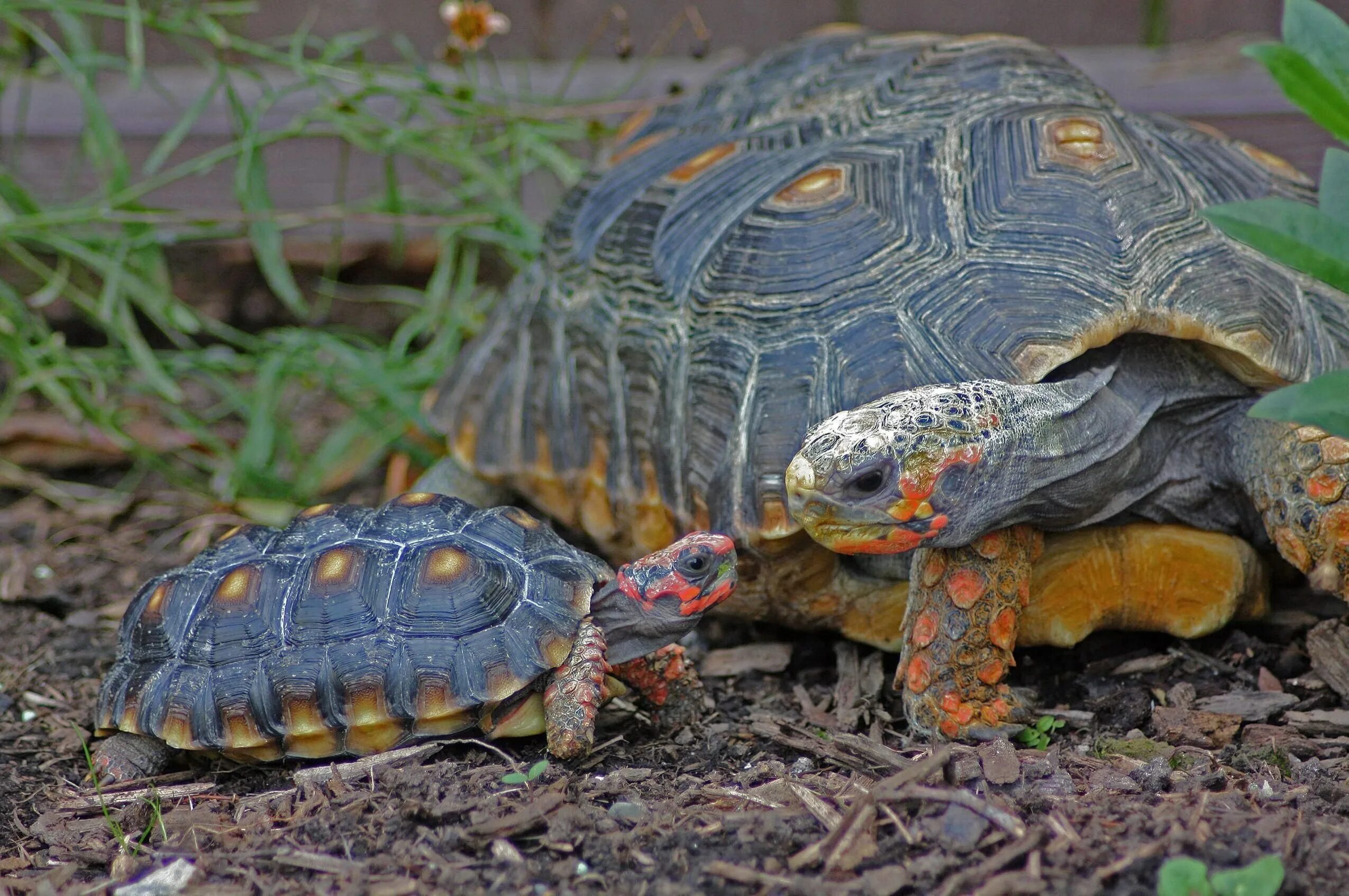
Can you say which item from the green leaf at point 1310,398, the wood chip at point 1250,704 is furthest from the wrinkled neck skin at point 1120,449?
the green leaf at point 1310,398

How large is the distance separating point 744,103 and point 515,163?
48.5 inches

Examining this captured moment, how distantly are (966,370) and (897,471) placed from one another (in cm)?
41

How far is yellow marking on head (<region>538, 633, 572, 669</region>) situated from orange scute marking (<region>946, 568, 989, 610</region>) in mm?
854

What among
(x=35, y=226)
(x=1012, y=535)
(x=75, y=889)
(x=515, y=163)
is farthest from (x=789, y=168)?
A: (x=35, y=226)

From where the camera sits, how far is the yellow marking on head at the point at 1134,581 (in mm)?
2939

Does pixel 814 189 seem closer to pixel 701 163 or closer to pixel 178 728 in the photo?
pixel 701 163

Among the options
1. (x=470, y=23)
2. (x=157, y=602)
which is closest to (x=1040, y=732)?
(x=157, y=602)

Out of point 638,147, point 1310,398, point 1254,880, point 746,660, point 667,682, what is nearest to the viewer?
point 1254,880

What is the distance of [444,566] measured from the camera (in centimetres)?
282

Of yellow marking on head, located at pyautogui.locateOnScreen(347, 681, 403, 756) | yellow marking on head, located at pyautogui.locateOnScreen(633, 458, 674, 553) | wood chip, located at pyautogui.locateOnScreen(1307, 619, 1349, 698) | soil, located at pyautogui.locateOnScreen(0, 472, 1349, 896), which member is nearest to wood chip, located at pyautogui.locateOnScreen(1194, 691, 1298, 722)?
soil, located at pyautogui.locateOnScreen(0, 472, 1349, 896)

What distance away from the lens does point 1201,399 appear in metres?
2.99

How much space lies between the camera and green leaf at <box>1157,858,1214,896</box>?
6.07ft

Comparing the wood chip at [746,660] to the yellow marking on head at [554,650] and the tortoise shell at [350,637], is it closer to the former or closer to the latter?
the tortoise shell at [350,637]

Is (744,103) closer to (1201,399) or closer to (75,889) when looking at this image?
(1201,399)
